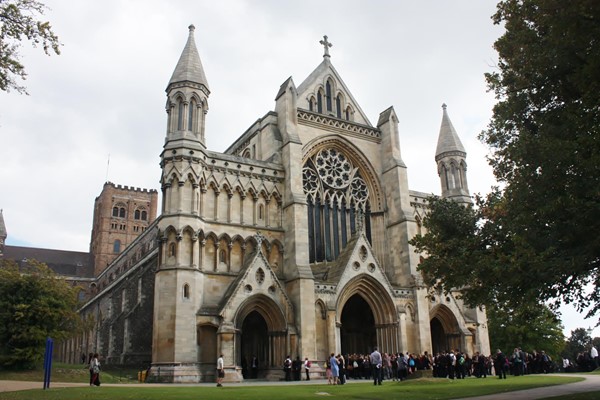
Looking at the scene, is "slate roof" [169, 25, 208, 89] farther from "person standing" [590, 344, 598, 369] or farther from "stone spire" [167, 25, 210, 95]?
"person standing" [590, 344, 598, 369]

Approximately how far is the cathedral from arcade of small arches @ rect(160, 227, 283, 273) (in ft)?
0.23

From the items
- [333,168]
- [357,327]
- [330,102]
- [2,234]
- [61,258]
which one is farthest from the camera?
[61,258]

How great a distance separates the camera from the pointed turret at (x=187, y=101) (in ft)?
103

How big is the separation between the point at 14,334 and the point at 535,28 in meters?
27.3

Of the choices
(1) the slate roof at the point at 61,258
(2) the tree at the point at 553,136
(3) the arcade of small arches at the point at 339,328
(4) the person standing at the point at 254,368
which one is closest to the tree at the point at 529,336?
(3) the arcade of small arches at the point at 339,328

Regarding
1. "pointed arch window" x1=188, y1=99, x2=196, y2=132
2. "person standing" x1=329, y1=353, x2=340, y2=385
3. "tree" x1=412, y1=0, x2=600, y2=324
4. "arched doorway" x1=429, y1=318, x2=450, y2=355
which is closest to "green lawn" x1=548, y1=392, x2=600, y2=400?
"tree" x1=412, y1=0, x2=600, y2=324

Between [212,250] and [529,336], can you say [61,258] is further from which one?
[529,336]

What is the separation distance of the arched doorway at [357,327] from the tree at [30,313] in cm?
1675

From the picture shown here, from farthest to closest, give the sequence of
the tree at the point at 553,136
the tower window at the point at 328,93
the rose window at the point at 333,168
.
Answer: the tower window at the point at 328,93
the rose window at the point at 333,168
the tree at the point at 553,136

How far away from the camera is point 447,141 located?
138 ft

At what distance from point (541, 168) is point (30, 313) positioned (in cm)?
2559

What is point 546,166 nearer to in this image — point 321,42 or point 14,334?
point 14,334

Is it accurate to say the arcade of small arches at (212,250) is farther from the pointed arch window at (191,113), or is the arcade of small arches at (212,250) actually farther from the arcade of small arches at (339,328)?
the pointed arch window at (191,113)

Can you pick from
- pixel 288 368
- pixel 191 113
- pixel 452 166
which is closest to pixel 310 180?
pixel 191 113
